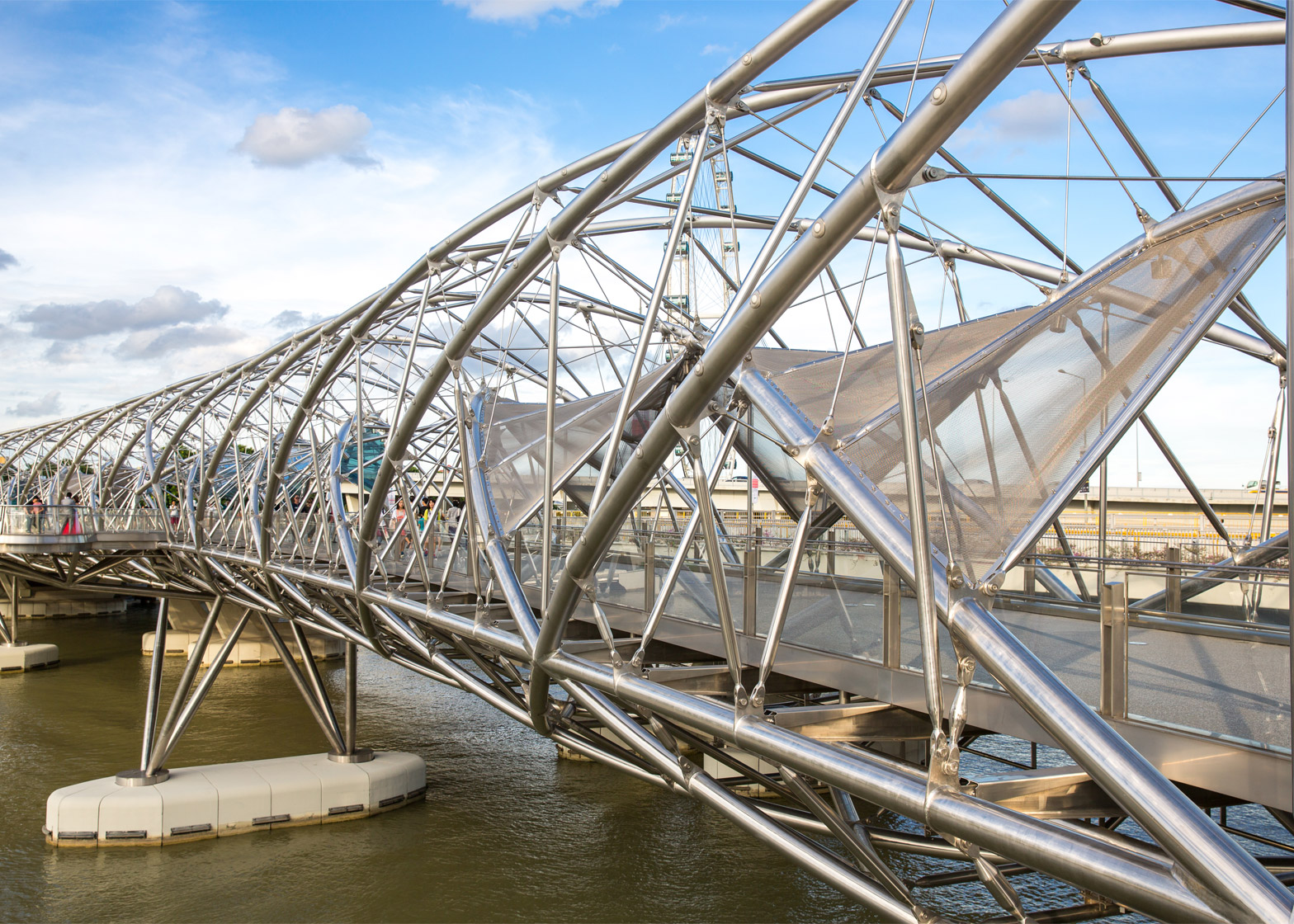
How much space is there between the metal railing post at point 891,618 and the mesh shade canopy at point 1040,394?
782 mm

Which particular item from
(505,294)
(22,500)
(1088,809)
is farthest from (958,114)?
(22,500)

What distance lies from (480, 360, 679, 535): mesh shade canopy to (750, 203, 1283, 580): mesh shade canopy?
328 inches

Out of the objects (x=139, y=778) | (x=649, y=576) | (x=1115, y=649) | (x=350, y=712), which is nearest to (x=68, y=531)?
(x=139, y=778)

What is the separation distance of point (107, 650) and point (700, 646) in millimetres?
60185

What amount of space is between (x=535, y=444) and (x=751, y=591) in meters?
10.5

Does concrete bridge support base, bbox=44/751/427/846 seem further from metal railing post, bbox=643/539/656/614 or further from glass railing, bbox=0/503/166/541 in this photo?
glass railing, bbox=0/503/166/541

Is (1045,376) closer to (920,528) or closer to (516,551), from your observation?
(920,528)

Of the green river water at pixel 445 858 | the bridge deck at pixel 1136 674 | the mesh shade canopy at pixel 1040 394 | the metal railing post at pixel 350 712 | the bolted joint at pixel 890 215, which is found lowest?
the green river water at pixel 445 858

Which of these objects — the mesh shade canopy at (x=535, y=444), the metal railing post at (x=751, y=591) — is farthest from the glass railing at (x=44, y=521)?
the metal railing post at (x=751, y=591)

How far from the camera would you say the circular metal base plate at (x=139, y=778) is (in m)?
29.6

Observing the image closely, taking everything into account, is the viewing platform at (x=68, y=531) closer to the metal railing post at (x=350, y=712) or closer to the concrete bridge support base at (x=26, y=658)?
the concrete bridge support base at (x=26, y=658)

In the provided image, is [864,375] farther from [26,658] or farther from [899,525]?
[26,658]

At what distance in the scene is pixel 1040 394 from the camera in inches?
362

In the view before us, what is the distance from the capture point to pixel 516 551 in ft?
65.7
